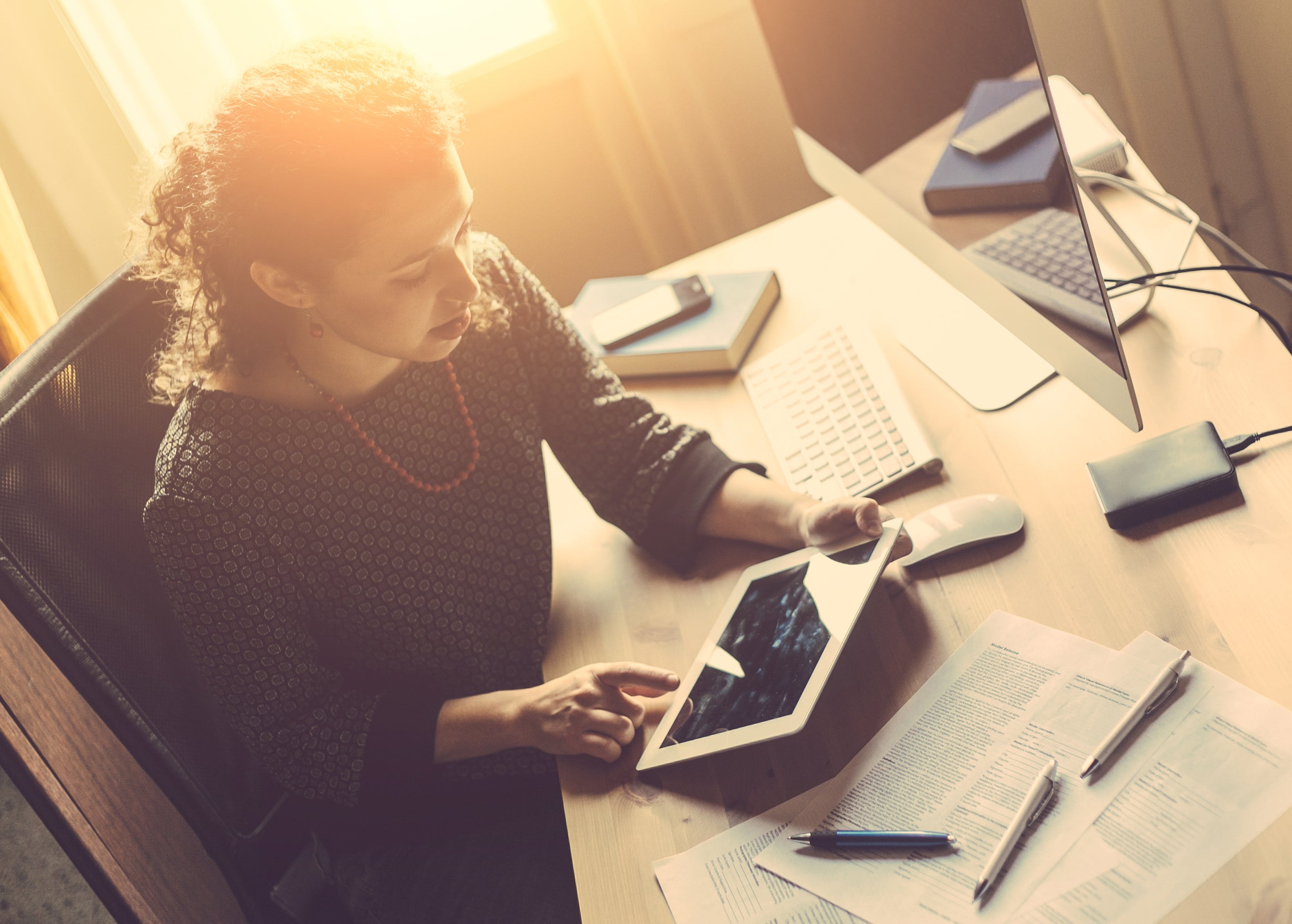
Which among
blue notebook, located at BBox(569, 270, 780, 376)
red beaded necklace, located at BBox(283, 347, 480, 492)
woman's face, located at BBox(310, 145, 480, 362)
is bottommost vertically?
blue notebook, located at BBox(569, 270, 780, 376)

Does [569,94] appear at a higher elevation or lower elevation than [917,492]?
higher

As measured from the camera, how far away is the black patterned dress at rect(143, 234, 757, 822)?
922 mm

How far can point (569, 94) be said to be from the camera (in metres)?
2.38

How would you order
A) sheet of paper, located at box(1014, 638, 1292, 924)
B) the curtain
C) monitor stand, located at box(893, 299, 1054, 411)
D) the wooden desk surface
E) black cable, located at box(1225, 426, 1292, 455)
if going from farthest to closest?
the curtain
monitor stand, located at box(893, 299, 1054, 411)
black cable, located at box(1225, 426, 1292, 455)
the wooden desk surface
sheet of paper, located at box(1014, 638, 1292, 924)

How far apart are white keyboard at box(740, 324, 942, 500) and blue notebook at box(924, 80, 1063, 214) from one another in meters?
0.20

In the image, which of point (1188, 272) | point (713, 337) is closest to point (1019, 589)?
point (1188, 272)

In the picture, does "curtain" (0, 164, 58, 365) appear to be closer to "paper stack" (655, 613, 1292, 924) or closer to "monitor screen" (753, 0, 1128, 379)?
"monitor screen" (753, 0, 1128, 379)

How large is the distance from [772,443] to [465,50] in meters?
1.67

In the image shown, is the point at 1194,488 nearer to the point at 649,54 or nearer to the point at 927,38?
the point at 927,38

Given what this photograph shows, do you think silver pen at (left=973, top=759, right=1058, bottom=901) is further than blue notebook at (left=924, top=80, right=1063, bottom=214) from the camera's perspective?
No

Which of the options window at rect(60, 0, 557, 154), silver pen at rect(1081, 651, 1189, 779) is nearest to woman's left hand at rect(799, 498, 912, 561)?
silver pen at rect(1081, 651, 1189, 779)

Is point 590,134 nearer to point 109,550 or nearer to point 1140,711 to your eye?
point 109,550

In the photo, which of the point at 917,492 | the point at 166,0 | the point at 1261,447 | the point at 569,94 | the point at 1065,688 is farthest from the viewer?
the point at 569,94

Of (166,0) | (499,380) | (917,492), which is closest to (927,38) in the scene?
(917,492)
